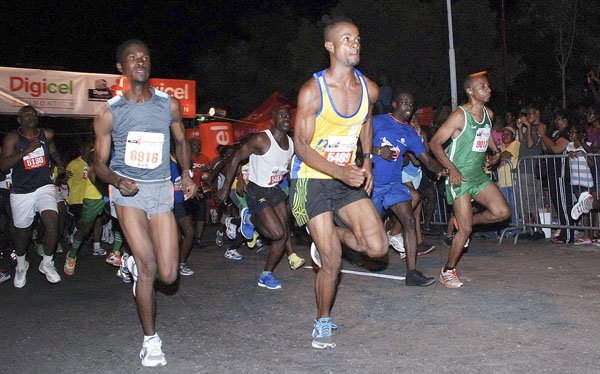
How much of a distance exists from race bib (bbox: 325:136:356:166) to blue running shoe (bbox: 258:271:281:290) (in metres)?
2.71

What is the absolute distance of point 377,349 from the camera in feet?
16.6

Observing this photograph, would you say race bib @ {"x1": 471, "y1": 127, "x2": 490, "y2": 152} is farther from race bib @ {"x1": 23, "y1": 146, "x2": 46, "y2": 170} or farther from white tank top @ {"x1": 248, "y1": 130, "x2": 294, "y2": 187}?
race bib @ {"x1": 23, "y1": 146, "x2": 46, "y2": 170}

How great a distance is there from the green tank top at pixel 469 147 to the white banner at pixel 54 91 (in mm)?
13751

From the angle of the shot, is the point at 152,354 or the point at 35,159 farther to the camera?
the point at 35,159

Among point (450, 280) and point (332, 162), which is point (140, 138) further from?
point (450, 280)

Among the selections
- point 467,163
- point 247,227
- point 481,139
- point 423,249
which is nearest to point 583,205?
point 423,249

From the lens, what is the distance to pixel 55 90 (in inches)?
768

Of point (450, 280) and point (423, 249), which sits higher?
point (423, 249)

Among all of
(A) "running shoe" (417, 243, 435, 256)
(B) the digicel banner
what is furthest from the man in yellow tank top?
(B) the digicel banner

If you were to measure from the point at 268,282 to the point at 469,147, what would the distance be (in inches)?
103

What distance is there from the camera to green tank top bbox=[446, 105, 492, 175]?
24.4ft

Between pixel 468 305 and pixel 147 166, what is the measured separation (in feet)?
10.4

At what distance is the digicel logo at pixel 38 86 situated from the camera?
19.0 meters

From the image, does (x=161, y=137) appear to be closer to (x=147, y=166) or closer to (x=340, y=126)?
(x=147, y=166)
